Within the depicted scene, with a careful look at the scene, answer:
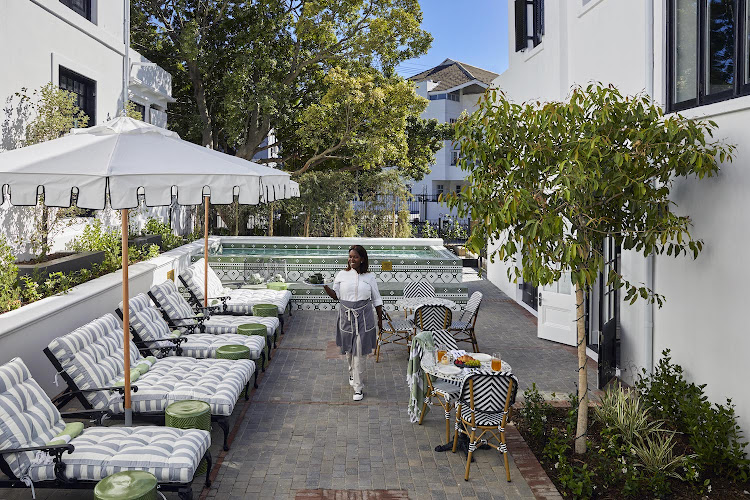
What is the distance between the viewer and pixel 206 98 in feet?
79.6

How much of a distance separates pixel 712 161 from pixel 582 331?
1.89m

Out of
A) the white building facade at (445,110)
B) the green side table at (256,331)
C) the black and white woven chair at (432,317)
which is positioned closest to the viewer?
the green side table at (256,331)

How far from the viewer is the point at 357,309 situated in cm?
838

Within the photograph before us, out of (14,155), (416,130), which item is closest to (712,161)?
(14,155)

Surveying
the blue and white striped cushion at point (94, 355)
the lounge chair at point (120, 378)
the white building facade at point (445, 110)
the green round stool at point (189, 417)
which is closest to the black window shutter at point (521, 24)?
the lounge chair at point (120, 378)

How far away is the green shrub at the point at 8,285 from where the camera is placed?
7676 millimetres

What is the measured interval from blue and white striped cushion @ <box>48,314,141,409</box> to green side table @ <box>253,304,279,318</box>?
137 inches

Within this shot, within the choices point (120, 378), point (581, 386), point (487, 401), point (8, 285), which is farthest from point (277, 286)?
point (581, 386)

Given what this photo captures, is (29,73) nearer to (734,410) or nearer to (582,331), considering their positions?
(582,331)

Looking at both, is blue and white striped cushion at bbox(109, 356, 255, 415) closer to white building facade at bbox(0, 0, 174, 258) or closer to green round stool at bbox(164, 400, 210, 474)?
green round stool at bbox(164, 400, 210, 474)

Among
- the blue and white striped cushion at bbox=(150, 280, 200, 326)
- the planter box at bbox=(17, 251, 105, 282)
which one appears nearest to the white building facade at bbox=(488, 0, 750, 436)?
the blue and white striped cushion at bbox=(150, 280, 200, 326)

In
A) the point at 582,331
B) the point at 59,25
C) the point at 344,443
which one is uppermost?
the point at 59,25

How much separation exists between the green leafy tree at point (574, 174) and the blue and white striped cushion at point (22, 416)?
12.9ft

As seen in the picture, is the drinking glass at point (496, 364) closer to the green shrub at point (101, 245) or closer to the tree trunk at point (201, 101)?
the green shrub at point (101, 245)
